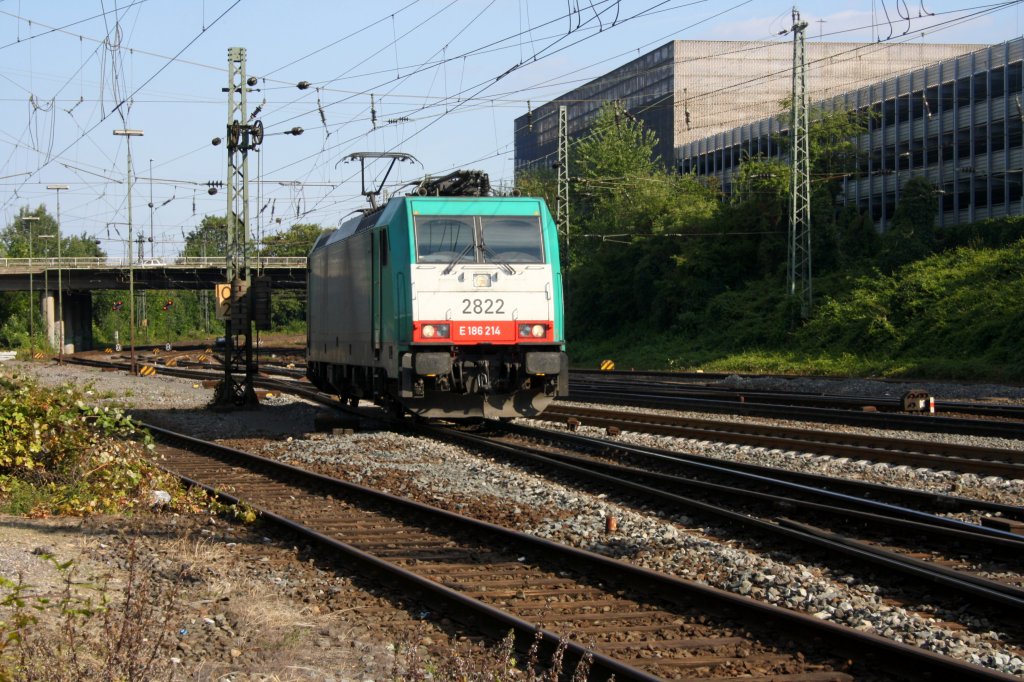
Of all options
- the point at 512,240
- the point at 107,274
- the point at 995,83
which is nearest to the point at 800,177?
the point at 995,83

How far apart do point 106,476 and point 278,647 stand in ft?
19.1

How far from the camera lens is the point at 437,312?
15438mm

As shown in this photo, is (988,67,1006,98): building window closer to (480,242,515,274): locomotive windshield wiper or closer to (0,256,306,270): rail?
(480,242,515,274): locomotive windshield wiper

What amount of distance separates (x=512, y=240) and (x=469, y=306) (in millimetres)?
1227

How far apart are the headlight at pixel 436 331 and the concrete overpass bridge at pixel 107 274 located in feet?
176

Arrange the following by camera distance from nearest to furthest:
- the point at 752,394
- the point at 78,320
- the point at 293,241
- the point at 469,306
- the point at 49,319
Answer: the point at 469,306
the point at 752,394
the point at 49,319
the point at 78,320
the point at 293,241

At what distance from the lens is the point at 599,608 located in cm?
685

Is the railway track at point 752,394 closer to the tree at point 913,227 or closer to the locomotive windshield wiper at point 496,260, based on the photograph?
the locomotive windshield wiper at point 496,260

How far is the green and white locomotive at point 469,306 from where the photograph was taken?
608 inches

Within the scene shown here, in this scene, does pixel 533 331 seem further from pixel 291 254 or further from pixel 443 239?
pixel 291 254

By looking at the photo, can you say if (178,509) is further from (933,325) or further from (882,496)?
(933,325)

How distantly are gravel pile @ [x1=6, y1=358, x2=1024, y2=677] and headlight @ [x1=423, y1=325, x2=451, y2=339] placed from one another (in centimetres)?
160

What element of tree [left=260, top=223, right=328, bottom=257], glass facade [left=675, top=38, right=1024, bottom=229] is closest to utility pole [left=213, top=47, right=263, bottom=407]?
glass facade [left=675, top=38, right=1024, bottom=229]

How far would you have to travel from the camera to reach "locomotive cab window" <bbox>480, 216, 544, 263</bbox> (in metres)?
15.9
